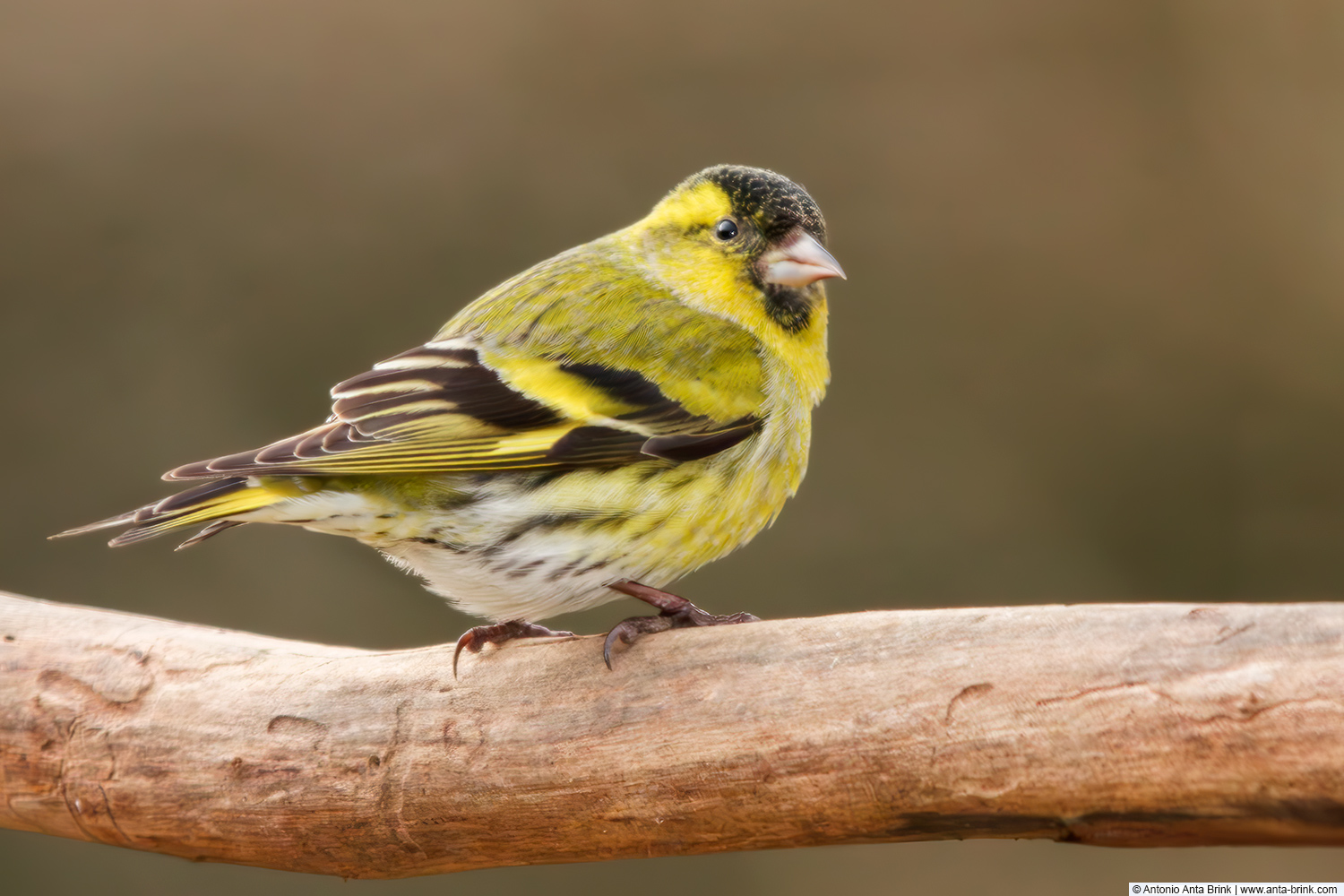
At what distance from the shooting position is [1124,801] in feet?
6.00

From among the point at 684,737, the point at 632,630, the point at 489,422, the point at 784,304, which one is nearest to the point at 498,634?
the point at 632,630

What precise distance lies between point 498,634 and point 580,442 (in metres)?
0.56

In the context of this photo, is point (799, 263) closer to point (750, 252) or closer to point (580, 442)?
point (750, 252)

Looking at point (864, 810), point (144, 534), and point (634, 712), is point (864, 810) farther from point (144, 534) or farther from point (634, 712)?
point (144, 534)

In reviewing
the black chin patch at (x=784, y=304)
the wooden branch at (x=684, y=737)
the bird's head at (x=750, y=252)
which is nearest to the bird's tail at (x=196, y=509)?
the wooden branch at (x=684, y=737)

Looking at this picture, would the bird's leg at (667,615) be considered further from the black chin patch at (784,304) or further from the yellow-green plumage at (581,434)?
the black chin patch at (784,304)

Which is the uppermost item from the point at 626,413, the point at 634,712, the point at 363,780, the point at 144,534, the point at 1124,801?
the point at 626,413

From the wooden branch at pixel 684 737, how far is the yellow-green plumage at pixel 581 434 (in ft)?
0.85

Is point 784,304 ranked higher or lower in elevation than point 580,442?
higher

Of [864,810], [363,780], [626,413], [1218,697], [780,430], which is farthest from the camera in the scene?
[780,430]

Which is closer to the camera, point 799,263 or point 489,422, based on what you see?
point 489,422

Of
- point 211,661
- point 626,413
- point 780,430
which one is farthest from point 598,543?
point 211,661

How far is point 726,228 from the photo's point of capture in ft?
9.81

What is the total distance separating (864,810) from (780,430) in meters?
1.05
